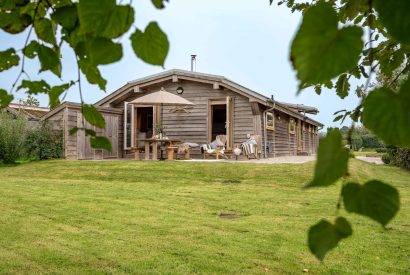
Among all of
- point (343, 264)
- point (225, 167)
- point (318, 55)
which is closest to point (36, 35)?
point (318, 55)

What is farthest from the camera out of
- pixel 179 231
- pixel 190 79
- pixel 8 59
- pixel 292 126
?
pixel 292 126

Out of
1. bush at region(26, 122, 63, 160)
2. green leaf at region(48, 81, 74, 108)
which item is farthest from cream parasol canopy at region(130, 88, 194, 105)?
green leaf at region(48, 81, 74, 108)

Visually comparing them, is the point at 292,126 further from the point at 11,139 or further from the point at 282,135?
the point at 11,139

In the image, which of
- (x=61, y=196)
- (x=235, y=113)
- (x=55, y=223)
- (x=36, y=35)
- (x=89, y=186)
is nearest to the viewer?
(x=36, y=35)

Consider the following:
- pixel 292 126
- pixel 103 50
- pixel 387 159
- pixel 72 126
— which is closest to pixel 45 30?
pixel 103 50

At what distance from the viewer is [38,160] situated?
16.3 metres

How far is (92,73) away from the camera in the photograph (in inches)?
44.5

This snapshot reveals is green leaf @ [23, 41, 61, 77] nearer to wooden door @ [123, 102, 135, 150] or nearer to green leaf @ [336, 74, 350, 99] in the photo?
green leaf @ [336, 74, 350, 99]

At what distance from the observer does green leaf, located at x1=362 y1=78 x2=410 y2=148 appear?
18.3 inches

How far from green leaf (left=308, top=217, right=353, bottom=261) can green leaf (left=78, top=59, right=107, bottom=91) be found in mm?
809

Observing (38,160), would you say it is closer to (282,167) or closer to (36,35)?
(282,167)

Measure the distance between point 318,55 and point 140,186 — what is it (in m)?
9.93

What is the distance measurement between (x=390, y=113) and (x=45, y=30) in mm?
1033

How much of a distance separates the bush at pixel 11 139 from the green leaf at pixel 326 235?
715 inches
